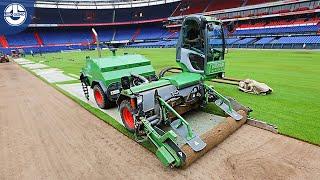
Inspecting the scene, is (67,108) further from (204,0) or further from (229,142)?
(204,0)

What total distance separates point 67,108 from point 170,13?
172 ft

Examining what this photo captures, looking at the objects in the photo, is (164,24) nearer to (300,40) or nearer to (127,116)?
(300,40)

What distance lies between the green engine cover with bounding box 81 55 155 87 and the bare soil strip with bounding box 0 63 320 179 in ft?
4.67

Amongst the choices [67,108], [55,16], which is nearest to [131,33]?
[55,16]

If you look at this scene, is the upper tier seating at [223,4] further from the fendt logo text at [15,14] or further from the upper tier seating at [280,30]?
the fendt logo text at [15,14]

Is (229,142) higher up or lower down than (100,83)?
lower down

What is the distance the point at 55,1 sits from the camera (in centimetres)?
5678

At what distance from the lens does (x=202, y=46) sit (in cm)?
709

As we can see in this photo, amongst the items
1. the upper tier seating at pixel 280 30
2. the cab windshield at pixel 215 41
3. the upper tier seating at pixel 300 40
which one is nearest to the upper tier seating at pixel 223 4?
the upper tier seating at pixel 280 30

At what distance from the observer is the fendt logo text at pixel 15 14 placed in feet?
176

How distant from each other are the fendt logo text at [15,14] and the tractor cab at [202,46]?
190ft

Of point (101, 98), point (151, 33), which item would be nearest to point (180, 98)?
point (101, 98)

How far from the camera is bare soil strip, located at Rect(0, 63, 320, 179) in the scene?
424 centimetres

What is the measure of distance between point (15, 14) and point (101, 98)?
57411 mm
